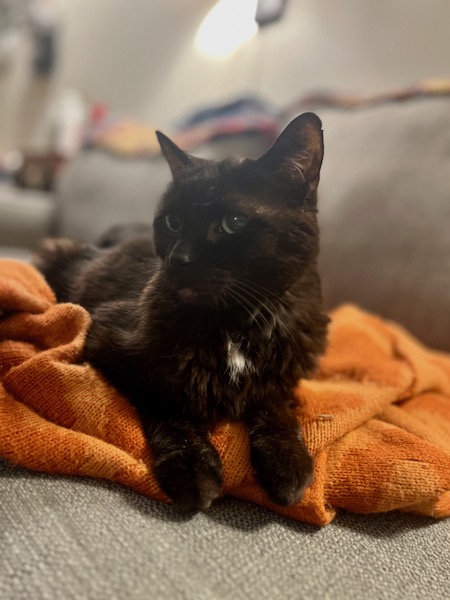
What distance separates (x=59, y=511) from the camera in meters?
0.59

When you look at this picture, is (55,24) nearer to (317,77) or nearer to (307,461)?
(317,77)

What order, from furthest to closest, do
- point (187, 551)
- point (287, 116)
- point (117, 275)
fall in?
point (287, 116)
point (117, 275)
point (187, 551)

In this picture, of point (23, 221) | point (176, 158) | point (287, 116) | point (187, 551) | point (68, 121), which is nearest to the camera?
point (187, 551)

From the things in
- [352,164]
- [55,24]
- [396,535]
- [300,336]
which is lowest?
[396,535]

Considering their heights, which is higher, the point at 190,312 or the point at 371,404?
the point at 190,312

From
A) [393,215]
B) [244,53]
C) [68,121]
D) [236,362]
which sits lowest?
[236,362]

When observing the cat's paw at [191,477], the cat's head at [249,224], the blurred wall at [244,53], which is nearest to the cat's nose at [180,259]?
the cat's head at [249,224]

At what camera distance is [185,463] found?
2.18 feet

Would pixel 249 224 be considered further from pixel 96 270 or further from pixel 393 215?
pixel 393 215

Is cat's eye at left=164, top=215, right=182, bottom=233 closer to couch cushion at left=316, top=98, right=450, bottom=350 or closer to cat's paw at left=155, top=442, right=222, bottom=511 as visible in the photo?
cat's paw at left=155, top=442, right=222, bottom=511

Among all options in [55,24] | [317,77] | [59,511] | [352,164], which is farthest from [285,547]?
[55,24]

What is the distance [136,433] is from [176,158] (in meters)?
0.42

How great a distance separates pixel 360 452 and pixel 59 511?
420mm

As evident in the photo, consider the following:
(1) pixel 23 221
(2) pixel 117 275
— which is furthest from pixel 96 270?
(1) pixel 23 221
